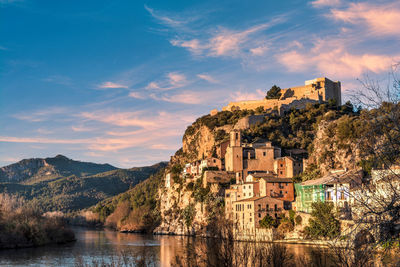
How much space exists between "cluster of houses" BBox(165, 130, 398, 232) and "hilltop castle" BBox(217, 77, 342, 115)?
23.0 meters

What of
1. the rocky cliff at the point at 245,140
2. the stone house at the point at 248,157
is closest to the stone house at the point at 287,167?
the stone house at the point at 248,157

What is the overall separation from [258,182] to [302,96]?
46.9 meters

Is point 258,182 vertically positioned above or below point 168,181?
below

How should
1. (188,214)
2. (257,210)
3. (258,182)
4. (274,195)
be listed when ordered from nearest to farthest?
(257,210) < (274,195) < (258,182) < (188,214)

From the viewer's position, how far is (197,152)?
335 feet

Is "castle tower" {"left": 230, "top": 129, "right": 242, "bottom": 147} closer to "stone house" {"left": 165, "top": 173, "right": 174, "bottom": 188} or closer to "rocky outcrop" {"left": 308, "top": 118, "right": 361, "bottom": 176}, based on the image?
"rocky outcrop" {"left": 308, "top": 118, "right": 361, "bottom": 176}

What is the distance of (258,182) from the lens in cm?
6725

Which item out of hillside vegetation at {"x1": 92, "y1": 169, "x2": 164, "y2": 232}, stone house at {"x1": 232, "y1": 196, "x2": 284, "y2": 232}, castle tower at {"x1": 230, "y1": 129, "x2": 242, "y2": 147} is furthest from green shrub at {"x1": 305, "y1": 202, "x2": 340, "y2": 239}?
hillside vegetation at {"x1": 92, "y1": 169, "x2": 164, "y2": 232}

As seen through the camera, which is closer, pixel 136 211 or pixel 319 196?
pixel 319 196

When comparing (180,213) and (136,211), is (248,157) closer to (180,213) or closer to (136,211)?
(180,213)

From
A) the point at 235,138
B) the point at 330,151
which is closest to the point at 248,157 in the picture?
the point at 235,138

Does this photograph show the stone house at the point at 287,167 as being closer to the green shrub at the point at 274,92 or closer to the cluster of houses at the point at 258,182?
the cluster of houses at the point at 258,182

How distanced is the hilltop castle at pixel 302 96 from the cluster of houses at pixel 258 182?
75.4ft

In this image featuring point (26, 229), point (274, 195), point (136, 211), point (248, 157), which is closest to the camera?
point (26, 229)
